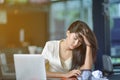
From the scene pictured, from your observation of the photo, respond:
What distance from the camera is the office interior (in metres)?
5.76

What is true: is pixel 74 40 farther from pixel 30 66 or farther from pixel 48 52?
pixel 30 66

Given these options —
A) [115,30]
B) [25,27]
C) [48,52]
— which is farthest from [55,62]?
[115,30]

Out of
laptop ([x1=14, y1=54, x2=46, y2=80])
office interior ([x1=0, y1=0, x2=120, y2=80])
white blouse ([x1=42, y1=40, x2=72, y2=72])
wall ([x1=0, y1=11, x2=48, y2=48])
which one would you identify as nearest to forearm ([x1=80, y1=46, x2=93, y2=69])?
white blouse ([x1=42, y1=40, x2=72, y2=72])

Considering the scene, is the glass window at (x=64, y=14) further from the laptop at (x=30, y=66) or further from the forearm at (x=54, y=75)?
the laptop at (x=30, y=66)

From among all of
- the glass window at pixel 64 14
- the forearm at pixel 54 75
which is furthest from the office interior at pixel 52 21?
the forearm at pixel 54 75

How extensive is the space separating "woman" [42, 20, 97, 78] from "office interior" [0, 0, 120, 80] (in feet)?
10.3

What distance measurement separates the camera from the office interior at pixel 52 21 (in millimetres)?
A: 5762

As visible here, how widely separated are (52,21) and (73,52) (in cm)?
342

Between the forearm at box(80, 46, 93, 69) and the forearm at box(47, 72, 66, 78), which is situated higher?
the forearm at box(80, 46, 93, 69)

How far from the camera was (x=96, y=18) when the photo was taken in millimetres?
5762

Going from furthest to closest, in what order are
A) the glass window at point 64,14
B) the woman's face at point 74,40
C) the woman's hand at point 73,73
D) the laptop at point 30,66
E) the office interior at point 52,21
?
the glass window at point 64,14 → the office interior at point 52,21 → the woman's face at point 74,40 → the woman's hand at point 73,73 → the laptop at point 30,66

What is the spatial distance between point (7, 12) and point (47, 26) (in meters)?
0.74

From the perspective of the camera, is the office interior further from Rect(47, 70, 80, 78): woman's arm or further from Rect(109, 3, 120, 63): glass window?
Rect(47, 70, 80, 78): woman's arm

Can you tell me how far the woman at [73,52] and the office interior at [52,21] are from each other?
313 cm
